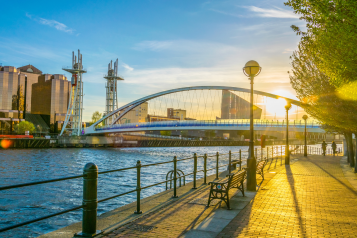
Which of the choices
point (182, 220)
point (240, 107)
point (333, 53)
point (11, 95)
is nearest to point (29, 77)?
point (11, 95)

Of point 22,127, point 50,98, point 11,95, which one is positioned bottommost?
point 22,127

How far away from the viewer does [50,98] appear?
11975 cm

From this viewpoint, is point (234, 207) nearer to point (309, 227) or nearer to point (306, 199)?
point (309, 227)

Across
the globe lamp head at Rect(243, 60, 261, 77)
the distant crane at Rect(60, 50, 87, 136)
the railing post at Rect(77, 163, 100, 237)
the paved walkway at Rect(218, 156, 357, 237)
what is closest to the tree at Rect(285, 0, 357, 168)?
the globe lamp head at Rect(243, 60, 261, 77)

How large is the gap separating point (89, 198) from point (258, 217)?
151 inches

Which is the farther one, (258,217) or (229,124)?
(229,124)

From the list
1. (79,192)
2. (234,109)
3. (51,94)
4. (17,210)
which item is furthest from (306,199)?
(51,94)

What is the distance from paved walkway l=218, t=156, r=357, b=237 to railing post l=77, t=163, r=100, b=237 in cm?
232

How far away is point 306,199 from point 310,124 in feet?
143

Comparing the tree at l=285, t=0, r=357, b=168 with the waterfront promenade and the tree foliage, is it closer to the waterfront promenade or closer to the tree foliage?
the tree foliage

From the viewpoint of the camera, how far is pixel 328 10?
27.2ft

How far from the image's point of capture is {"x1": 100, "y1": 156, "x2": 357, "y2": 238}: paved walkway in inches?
230

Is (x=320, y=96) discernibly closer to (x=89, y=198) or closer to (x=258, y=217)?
(x=258, y=217)

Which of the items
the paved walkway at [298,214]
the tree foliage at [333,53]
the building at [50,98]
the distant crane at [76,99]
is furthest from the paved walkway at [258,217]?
the building at [50,98]
